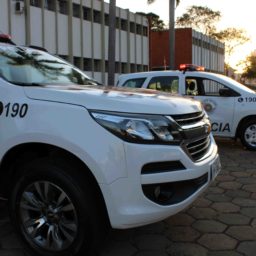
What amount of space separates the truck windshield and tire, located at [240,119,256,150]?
4942mm

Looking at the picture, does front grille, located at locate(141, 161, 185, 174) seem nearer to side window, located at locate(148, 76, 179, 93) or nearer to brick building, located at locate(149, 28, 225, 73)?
side window, located at locate(148, 76, 179, 93)

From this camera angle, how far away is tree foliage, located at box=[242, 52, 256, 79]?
90375 mm

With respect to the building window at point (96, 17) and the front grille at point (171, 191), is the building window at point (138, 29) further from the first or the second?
the front grille at point (171, 191)

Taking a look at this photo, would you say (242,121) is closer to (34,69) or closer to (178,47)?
(34,69)

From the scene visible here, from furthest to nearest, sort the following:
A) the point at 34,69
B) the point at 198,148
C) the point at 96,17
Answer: the point at 96,17, the point at 34,69, the point at 198,148

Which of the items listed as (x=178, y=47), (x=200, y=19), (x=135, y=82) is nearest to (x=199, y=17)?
(x=200, y=19)

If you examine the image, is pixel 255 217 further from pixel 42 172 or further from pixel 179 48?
pixel 179 48

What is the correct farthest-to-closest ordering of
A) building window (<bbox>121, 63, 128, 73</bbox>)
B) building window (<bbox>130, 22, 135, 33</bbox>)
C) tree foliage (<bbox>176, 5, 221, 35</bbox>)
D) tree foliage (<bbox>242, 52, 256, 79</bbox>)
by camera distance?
tree foliage (<bbox>242, 52, 256, 79</bbox>) → tree foliage (<bbox>176, 5, 221, 35</bbox>) → building window (<bbox>130, 22, 135, 33</bbox>) → building window (<bbox>121, 63, 128, 73</bbox>)

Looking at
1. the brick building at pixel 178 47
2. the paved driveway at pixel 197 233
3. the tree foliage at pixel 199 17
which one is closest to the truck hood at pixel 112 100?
the paved driveway at pixel 197 233

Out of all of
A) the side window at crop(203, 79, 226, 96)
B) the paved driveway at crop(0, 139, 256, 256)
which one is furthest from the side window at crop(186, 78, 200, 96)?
the paved driveway at crop(0, 139, 256, 256)

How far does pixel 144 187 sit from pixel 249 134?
635 cm

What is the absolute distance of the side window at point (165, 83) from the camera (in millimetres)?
9930

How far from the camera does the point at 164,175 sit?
346 cm

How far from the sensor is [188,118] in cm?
384
